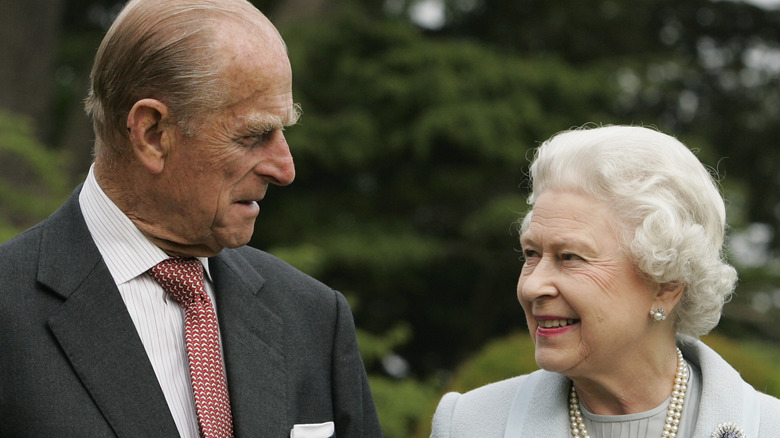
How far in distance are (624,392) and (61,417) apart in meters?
1.52

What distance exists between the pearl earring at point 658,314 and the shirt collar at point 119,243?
1338mm

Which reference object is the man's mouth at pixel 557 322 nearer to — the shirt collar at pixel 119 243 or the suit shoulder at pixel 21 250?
the shirt collar at pixel 119 243

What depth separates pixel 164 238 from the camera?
2734mm

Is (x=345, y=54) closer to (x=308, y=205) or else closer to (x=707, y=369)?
(x=308, y=205)

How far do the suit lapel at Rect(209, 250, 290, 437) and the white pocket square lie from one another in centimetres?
3

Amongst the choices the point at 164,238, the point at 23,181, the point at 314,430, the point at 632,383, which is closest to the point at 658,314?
the point at 632,383

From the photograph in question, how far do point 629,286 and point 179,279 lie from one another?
3.99 ft

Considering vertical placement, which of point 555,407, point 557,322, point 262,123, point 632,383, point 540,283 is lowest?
point 555,407

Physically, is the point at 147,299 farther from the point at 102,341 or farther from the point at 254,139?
the point at 254,139

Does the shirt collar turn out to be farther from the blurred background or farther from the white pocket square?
the blurred background

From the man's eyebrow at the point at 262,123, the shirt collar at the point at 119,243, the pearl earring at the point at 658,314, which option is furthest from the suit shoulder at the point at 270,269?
the pearl earring at the point at 658,314

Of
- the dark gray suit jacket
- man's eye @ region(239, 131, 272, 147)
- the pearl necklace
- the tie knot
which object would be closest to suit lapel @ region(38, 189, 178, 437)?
the dark gray suit jacket

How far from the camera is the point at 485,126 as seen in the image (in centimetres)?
933

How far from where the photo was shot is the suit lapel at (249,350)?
2723 mm
